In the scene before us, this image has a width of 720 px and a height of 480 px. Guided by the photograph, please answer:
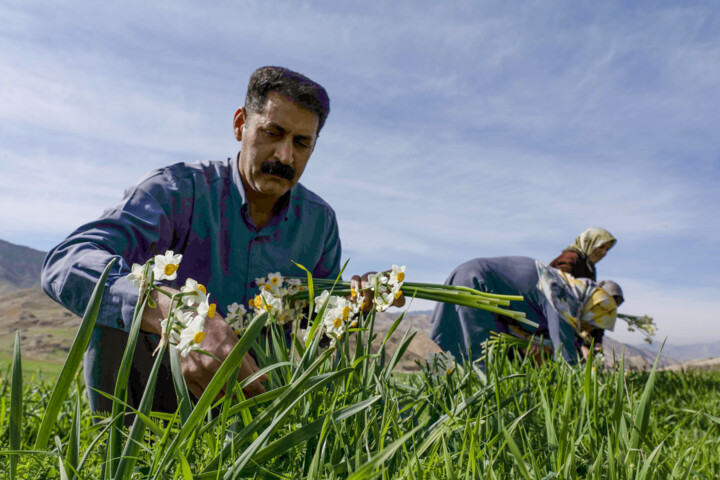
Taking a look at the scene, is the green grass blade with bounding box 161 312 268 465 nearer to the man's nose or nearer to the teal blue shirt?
the teal blue shirt

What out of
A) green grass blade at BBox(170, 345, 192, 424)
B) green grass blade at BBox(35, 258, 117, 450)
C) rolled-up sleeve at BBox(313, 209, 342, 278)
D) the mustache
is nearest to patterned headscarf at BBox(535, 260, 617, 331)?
rolled-up sleeve at BBox(313, 209, 342, 278)

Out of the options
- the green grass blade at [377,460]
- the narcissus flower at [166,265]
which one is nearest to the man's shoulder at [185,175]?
the narcissus flower at [166,265]

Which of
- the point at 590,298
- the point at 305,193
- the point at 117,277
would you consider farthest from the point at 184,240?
the point at 590,298

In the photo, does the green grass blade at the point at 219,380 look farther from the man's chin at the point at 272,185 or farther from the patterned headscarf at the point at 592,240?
the patterned headscarf at the point at 592,240

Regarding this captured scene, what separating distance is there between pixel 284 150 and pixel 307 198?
51cm

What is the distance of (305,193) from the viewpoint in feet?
9.27

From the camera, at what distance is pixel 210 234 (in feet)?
7.66

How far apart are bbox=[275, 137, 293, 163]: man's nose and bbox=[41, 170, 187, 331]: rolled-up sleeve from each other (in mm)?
478

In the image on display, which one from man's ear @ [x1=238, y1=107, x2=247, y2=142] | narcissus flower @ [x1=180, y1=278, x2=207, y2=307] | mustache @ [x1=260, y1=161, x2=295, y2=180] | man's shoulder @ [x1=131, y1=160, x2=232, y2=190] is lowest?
narcissus flower @ [x1=180, y1=278, x2=207, y2=307]

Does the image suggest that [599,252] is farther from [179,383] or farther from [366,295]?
[179,383]

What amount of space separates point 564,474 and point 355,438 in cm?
34

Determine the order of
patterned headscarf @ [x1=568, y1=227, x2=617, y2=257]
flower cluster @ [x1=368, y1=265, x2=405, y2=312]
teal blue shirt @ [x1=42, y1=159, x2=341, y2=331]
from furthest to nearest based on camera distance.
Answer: patterned headscarf @ [x1=568, y1=227, x2=617, y2=257] → teal blue shirt @ [x1=42, y1=159, x2=341, y2=331] → flower cluster @ [x1=368, y1=265, x2=405, y2=312]

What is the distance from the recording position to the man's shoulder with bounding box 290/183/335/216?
2746 mm

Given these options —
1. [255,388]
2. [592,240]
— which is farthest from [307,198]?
[592,240]
